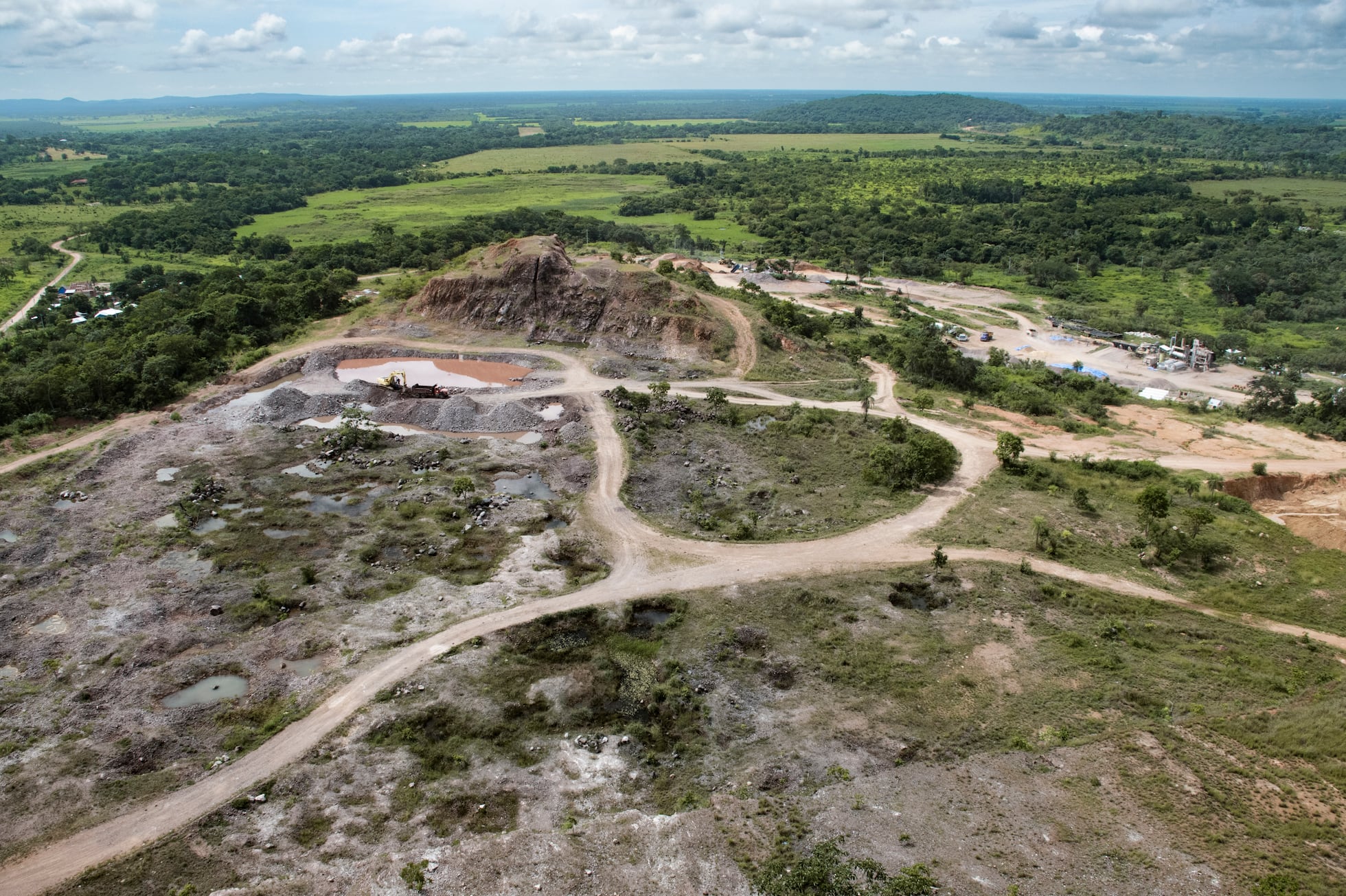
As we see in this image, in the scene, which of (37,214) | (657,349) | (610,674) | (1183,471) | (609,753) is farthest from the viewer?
(37,214)

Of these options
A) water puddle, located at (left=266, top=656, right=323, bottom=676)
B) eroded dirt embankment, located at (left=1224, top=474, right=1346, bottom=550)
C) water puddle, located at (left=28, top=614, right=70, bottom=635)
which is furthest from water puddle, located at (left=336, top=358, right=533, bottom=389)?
eroded dirt embankment, located at (left=1224, top=474, right=1346, bottom=550)

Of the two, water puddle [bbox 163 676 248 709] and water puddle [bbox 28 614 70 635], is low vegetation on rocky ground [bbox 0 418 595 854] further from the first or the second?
water puddle [bbox 163 676 248 709]

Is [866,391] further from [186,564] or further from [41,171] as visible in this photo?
[41,171]

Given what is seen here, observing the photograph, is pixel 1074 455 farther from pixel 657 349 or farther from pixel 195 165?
pixel 195 165

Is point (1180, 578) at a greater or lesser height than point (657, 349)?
lesser

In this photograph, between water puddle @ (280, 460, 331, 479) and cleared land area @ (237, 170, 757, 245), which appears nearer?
water puddle @ (280, 460, 331, 479)

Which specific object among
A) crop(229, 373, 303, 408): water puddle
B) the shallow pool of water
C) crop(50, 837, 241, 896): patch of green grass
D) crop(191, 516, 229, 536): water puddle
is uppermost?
crop(229, 373, 303, 408): water puddle

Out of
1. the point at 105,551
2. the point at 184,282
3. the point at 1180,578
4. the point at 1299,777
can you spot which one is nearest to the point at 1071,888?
the point at 1299,777
